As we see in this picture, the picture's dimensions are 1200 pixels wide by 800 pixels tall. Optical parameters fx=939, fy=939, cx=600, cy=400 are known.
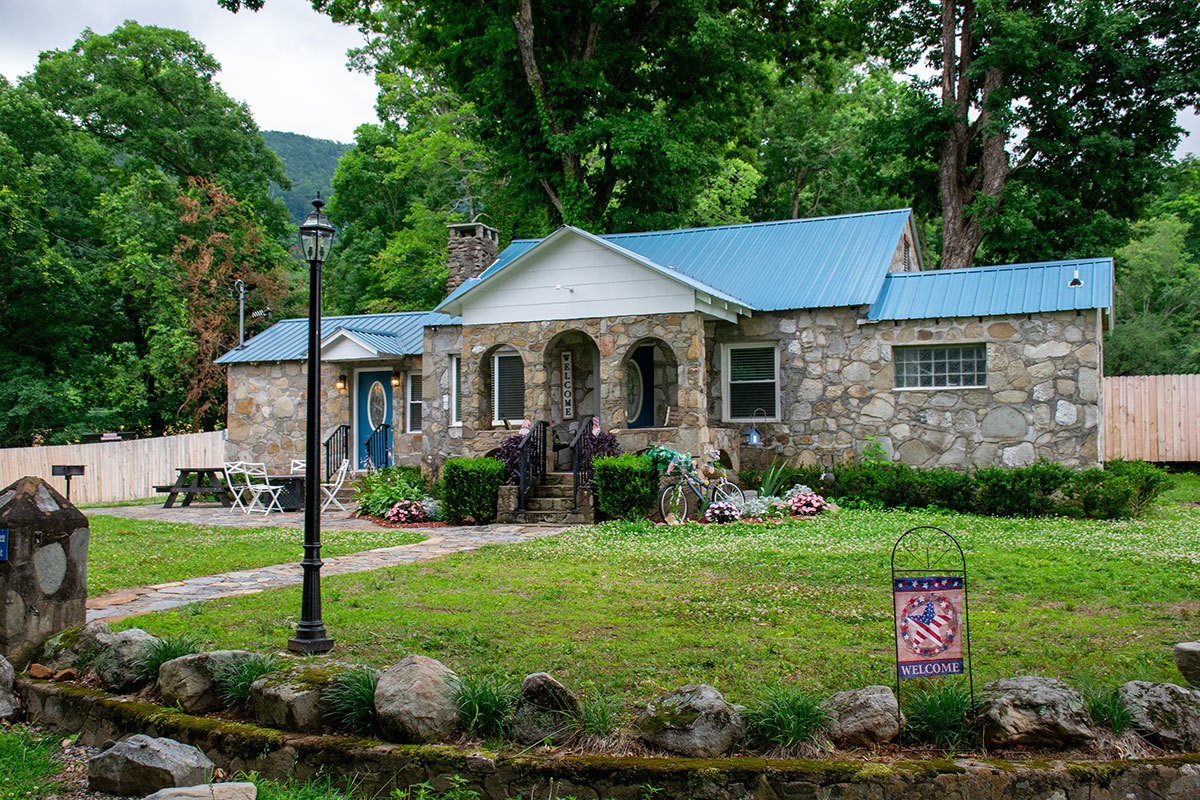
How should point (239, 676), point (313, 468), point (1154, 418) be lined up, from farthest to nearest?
point (1154, 418)
point (313, 468)
point (239, 676)

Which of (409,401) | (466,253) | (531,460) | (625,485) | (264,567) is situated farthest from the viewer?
(409,401)

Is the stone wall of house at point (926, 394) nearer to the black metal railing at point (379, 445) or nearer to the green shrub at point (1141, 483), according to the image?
the green shrub at point (1141, 483)

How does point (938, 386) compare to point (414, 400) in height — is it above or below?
above

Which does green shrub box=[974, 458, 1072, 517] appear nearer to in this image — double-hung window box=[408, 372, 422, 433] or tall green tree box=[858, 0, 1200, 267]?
tall green tree box=[858, 0, 1200, 267]

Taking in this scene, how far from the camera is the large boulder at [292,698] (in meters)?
4.18

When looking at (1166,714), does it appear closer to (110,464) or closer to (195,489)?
(195,489)

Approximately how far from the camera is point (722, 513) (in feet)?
43.2

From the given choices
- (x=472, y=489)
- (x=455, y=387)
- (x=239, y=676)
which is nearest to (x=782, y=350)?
(x=472, y=489)

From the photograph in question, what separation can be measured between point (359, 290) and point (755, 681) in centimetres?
3024

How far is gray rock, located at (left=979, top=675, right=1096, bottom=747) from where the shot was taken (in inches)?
145

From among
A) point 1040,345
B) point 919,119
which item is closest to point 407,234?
point 919,119

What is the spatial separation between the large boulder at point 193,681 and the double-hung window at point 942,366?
41.8 ft

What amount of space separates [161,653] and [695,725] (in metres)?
2.90

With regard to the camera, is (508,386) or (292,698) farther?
(508,386)
